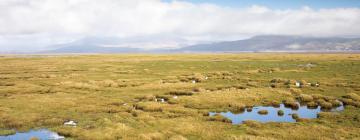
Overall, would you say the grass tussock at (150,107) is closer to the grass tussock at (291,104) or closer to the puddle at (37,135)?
the puddle at (37,135)

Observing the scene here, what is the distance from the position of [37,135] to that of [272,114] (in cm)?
2207

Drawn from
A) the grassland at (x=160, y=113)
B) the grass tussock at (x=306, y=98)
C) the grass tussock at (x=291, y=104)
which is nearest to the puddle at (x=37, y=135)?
the grassland at (x=160, y=113)

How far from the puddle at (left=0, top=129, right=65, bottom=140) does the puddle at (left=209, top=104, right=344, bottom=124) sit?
15129mm

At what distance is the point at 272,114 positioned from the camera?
102 ft

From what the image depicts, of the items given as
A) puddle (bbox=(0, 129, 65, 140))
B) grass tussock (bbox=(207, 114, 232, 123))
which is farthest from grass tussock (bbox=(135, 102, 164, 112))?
puddle (bbox=(0, 129, 65, 140))

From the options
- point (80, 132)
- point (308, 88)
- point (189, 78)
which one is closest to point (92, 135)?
point (80, 132)

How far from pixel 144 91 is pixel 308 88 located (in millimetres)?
25478

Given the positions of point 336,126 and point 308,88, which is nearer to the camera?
point 336,126

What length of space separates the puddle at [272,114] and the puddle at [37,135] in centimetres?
1513

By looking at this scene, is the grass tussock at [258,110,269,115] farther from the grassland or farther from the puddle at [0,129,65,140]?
the puddle at [0,129,65,140]

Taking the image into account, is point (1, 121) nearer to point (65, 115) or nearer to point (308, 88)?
point (65, 115)

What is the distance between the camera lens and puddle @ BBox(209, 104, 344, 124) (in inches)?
1131

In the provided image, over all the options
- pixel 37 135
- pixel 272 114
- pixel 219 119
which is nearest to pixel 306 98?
pixel 272 114

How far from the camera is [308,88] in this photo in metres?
46.7
